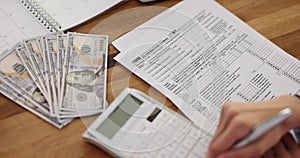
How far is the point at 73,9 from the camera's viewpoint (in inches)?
33.7

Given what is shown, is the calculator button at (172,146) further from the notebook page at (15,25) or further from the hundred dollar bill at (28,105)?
the notebook page at (15,25)

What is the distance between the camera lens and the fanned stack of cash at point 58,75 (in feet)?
2.35

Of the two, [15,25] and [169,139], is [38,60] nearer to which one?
[15,25]

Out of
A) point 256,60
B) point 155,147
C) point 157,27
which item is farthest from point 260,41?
point 155,147

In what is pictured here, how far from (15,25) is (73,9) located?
12cm

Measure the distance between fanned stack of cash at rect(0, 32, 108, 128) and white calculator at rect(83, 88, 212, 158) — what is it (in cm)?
4

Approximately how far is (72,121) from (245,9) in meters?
0.43

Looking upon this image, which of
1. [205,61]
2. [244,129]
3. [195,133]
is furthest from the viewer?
[205,61]

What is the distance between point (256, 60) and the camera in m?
0.81

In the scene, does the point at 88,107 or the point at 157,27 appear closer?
the point at 88,107

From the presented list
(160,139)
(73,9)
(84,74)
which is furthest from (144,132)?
(73,9)

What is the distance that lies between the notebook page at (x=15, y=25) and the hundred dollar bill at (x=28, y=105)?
0.10 m

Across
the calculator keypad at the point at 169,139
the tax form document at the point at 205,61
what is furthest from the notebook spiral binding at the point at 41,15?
the calculator keypad at the point at 169,139

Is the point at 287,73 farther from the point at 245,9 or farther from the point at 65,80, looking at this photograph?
the point at 65,80
